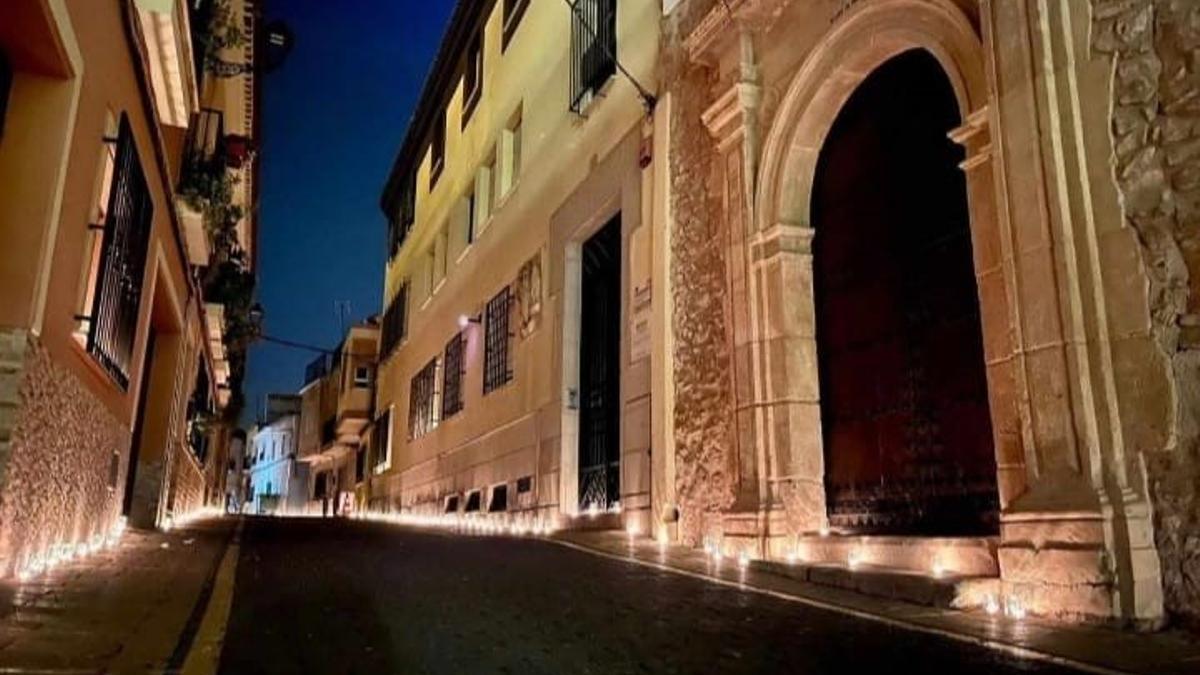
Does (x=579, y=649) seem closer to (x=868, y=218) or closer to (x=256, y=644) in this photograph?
(x=256, y=644)

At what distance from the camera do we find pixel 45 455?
15.0ft

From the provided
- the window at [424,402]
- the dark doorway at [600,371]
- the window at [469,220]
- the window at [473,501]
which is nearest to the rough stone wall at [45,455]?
the dark doorway at [600,371]

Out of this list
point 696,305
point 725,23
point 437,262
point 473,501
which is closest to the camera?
point 725,23

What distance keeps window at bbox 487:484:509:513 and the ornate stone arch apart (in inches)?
286

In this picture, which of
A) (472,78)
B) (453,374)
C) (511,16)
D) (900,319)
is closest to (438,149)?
(472,78)

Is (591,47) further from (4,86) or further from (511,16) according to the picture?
(4,86)

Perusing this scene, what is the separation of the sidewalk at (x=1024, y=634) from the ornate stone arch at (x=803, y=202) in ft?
4.95

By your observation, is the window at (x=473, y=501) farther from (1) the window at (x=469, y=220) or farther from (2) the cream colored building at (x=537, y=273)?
(1) the window at (x=469, y=220)

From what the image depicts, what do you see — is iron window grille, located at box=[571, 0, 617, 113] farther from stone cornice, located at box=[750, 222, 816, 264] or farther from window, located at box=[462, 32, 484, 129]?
window, located at box=[462, 32, 484, 129]

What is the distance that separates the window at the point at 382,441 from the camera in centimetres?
2475

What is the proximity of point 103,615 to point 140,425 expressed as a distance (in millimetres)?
7452

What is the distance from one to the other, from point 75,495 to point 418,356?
16.7 metres

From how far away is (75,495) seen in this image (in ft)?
18.1

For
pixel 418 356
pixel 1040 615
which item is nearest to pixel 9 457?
pixel 1040 615
